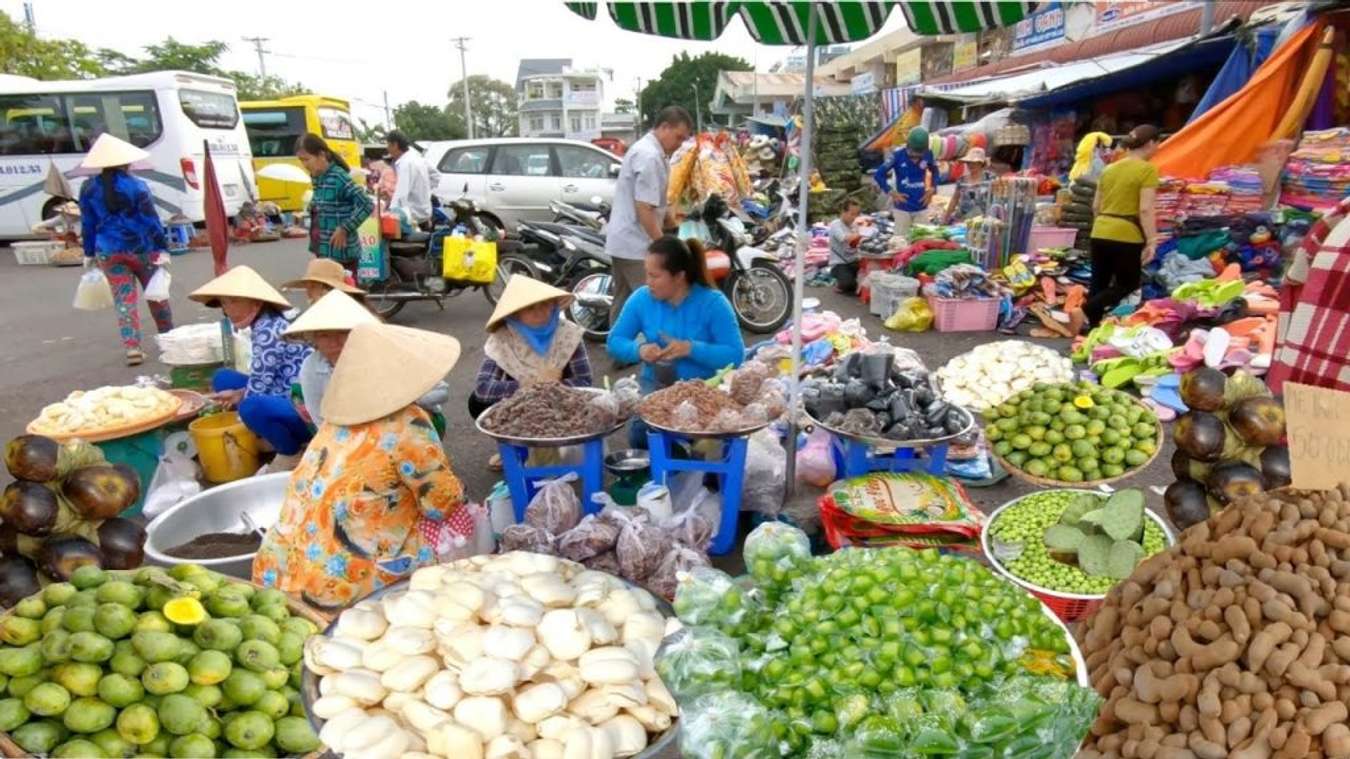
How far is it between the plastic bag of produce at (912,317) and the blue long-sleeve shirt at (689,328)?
3860mm

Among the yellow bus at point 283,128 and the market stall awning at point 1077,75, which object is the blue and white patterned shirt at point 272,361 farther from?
the yellow bus at point 283,128

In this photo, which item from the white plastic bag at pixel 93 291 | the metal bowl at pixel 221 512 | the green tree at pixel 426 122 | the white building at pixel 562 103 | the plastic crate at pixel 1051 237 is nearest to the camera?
the metal bowl at pixel 221 512

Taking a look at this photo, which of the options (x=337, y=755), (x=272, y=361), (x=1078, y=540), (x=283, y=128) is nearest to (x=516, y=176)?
(x=272, y=361)

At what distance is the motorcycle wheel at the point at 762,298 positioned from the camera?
7625 millimetres

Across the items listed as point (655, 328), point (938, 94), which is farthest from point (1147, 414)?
point (938, 94)

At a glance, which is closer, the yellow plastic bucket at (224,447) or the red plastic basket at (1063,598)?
the red plastic basket at (1063,598)

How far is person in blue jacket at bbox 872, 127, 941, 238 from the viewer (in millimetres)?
10961

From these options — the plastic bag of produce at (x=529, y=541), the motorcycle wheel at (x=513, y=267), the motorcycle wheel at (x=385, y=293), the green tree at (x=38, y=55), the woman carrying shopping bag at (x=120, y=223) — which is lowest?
the plastic bag of produce at (x=529, y=541)

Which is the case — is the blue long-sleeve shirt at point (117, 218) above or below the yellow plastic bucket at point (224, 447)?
above

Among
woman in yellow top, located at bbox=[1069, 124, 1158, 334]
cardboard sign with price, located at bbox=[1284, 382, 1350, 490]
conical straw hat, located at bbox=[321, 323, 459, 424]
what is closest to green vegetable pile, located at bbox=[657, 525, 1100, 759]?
cardboard sign with price, located at bbox=[1284, 382, 1350, 490]

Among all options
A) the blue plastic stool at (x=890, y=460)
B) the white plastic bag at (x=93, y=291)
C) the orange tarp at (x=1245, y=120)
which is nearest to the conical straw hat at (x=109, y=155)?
the white plastic bag at (x=93, y=291)

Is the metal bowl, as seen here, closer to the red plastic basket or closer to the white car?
the red plastic basket

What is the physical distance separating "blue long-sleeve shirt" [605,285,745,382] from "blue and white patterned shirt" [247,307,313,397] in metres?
1.70

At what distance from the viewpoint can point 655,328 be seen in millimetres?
4316
